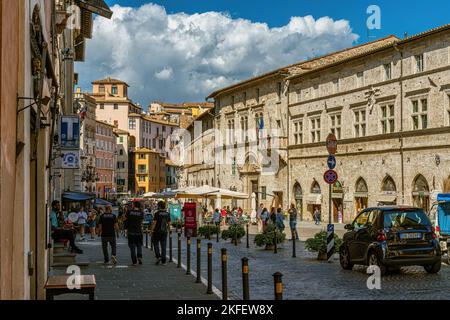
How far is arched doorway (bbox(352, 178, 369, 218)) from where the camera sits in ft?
157

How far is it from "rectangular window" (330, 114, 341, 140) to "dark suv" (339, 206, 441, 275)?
34970 millimetres

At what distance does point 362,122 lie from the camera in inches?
1918

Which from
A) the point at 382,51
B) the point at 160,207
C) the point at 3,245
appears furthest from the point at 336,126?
the point at 3,245

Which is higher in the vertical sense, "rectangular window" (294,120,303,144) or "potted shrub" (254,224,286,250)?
"rectangular window" (294,120,303,144)

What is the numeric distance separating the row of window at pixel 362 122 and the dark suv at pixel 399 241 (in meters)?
24.8

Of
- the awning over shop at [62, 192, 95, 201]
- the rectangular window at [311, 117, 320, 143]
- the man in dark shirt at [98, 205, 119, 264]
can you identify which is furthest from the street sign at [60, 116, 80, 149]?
the rectangular window at [311, 117, 320, 143]

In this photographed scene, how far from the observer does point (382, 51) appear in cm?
4559

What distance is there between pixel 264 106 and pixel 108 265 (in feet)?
147

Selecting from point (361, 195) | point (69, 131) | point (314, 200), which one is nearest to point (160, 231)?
point (69, 131)

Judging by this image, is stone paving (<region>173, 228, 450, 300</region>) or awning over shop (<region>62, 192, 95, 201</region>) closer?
stone paving (<region>173, 228, 450, 300</region>)

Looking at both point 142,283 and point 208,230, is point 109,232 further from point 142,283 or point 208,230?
point 208,230

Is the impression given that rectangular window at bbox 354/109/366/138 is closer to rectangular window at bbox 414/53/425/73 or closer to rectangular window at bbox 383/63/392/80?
rectangular window at bbox 383/63/392/80

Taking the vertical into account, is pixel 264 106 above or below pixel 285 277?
above
